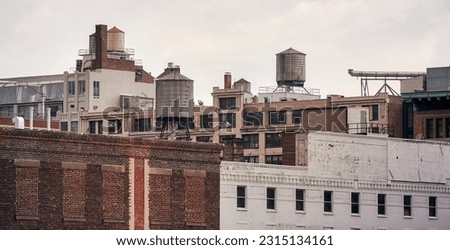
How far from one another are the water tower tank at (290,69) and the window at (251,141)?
35.0 ft

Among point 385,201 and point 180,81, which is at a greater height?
point 180,81

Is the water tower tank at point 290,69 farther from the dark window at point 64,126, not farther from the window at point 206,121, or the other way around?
the dark window at point 64,126

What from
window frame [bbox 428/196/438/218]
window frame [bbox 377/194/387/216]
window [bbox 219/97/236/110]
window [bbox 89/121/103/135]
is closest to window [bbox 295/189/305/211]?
window frame [bbox 377/194/387/216]

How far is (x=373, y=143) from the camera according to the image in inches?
4065

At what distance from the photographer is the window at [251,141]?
506 feet

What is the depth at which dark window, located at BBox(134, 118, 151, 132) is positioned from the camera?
522 ft

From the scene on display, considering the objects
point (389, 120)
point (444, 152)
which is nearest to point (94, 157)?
point (444, 152)

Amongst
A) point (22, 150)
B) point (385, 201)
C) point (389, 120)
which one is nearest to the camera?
point (22, 150)

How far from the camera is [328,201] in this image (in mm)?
99062

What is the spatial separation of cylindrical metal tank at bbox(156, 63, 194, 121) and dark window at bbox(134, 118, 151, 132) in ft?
163

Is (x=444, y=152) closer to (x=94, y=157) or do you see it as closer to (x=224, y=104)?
(x=94, y=157)

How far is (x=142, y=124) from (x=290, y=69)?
1535 centimetres

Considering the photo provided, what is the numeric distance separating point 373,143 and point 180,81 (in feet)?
42.4

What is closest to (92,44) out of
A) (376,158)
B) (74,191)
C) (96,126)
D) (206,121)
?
(96,126)
